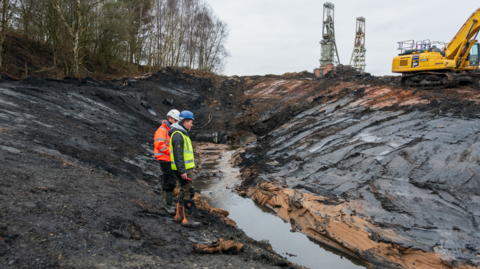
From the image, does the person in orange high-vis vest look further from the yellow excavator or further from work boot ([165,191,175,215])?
A: the yellow excavator

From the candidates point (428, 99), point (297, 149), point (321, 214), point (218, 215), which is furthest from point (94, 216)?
point (428, 99)

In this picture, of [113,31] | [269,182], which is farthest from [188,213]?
[113,31]

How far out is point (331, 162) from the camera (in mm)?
8617

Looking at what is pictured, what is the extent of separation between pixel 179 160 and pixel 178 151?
137mm

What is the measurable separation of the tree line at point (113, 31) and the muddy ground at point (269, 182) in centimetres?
720

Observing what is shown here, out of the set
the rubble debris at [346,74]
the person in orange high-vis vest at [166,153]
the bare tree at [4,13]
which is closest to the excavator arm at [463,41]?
the rubble debris at [346,74]

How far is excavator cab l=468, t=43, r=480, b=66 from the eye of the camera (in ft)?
46.0

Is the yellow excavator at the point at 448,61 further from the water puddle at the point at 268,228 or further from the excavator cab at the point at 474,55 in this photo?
the water puddle at the point at 268,228

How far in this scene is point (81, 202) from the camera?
171 inches

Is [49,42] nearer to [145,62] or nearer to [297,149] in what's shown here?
[145,62]

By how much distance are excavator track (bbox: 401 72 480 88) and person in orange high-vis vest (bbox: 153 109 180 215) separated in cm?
1350

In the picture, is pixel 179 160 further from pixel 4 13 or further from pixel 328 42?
pixel 328 42

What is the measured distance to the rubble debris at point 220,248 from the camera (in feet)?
12.6

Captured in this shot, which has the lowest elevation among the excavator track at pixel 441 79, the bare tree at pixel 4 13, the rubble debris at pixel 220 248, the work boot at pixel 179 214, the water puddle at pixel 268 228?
the water puddle at pixel 268 228
